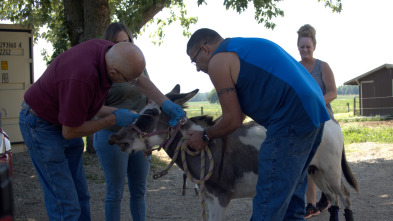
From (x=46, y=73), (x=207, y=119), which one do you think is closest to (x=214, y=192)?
(x=207, y=119)

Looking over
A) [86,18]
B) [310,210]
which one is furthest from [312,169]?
[86,18]

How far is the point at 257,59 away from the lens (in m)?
2.63

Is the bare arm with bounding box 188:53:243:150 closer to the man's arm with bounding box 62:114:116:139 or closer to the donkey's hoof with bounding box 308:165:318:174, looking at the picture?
the man's arm with bounding box 62:114:116:139

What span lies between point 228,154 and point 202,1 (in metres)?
6.08

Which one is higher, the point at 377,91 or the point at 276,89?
the point at 377,91

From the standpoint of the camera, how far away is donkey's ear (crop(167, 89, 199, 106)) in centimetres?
380

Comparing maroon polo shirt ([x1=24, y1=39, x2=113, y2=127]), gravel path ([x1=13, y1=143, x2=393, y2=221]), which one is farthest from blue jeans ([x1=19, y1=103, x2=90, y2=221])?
gravel path ([x1=13, y1=143, x2=393, y2=221])

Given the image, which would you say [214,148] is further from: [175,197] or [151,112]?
[175,197]

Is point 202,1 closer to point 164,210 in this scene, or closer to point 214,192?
point 164,210

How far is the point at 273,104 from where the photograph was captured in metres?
2.66

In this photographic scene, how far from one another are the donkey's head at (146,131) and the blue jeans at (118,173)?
0.69ft

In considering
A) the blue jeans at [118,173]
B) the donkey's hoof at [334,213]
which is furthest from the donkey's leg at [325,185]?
the blue jeans at [118,173]

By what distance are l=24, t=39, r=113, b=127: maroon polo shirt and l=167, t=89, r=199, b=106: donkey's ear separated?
1.01 m

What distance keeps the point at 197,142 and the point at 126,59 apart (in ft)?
3.54
